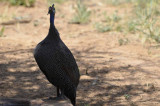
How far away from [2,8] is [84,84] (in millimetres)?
5352

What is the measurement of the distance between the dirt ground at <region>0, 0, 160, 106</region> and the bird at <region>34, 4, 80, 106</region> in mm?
499

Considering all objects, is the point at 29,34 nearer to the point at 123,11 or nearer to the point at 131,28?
the point at 131,28

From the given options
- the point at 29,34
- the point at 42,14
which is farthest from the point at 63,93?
the point at 42,14

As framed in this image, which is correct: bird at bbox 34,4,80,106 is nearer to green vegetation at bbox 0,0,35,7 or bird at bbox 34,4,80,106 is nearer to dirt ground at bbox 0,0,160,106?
dirt ground at bbox 0,0,160,106

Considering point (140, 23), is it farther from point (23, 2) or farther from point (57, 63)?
point (23, 2)

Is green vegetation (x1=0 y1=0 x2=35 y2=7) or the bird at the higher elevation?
green vegetation (x1=0 y1=0 x2=35 y2=7)

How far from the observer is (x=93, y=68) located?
5.95 metres

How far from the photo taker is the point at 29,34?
8086mm

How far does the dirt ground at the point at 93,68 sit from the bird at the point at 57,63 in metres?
0.50

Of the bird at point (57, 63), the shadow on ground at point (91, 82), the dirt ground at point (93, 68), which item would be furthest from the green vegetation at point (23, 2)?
the bird at point (57, 63)

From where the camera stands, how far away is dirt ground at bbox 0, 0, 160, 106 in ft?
16.2

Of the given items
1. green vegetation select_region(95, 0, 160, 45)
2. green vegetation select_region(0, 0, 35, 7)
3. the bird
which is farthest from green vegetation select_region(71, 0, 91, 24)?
the bird

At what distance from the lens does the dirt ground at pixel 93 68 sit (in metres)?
4.92

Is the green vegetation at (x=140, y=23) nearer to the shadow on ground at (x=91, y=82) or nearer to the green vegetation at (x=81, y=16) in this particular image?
the green vegetation at (x=81, y=16)
